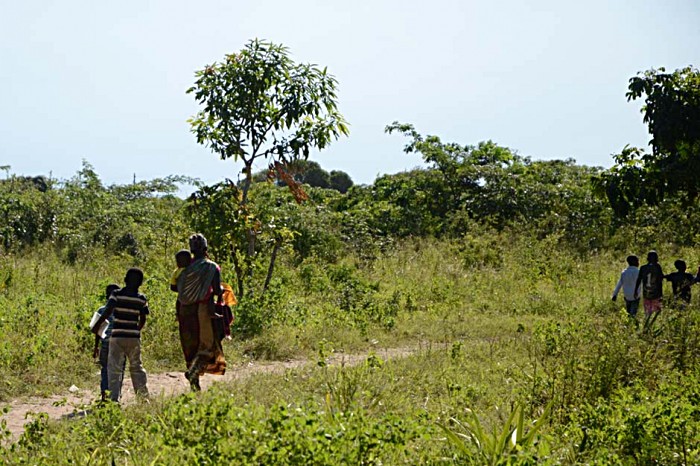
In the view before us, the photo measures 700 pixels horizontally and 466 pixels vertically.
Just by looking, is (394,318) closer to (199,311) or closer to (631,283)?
(631,283)

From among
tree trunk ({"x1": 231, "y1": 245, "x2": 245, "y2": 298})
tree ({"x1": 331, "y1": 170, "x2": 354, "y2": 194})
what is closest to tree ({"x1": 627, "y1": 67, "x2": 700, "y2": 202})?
tree trunk ({"x1": 231, "y1": 245, "x2": 245, "y2": 298})

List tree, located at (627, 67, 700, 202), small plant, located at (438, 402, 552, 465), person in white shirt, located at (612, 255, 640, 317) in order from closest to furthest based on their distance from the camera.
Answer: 1. small plant, located at (438, 402, 552, 465)
2. tree, located at (627, 67, 700, 202)
3. person in white shirt, located at (612, 255, 640, 317)

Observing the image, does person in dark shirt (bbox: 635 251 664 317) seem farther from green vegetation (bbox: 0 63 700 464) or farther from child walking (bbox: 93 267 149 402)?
child walking (bbox: 93 267 149 402)

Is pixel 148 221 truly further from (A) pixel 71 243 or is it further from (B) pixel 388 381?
(B) pixel 388 381

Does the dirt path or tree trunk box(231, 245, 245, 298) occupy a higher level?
tree trunk box(231, 245, 245, 298)

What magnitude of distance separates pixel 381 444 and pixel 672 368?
530 cm

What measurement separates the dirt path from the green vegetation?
0.24 m

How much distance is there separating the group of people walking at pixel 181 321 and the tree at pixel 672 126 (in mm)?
6971

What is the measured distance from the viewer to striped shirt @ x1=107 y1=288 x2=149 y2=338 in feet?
25.9

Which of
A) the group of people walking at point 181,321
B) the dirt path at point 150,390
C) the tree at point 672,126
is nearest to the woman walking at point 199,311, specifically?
the group of people walking at point 181,321

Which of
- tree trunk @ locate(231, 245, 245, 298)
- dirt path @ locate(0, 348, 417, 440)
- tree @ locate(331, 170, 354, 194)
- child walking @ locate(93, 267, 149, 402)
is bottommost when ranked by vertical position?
dirt path @ locate(0, 348, 417, 440)

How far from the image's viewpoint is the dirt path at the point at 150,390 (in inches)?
304

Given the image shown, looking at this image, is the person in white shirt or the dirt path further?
the person in white shirt

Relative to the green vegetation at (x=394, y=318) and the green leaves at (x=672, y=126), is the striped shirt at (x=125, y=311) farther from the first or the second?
the green leaves at (x=672, y=126)
